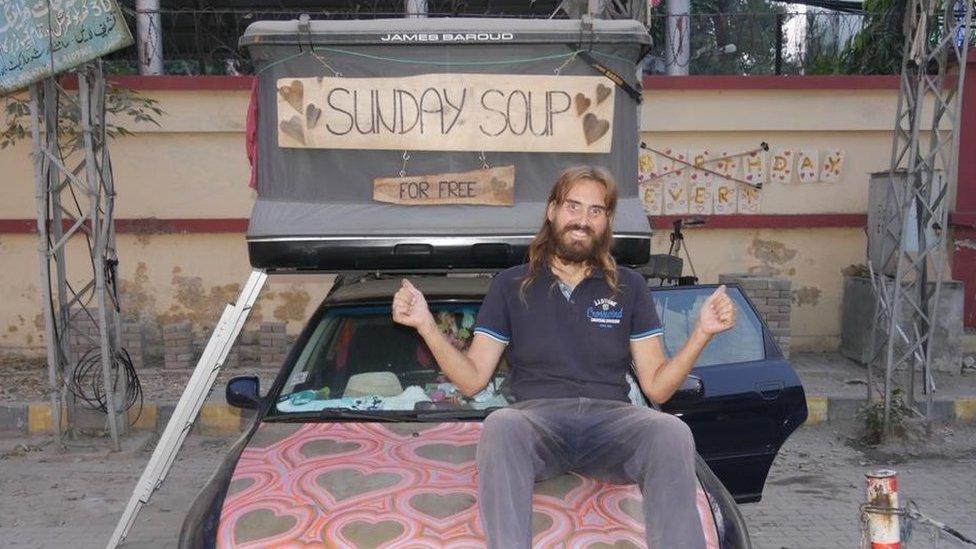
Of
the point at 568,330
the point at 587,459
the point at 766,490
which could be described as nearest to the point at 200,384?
the point at 568,330

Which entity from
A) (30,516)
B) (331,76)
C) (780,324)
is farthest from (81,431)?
(780,324)

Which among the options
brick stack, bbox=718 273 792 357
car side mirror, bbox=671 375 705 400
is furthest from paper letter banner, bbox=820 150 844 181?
car side mirror, bbox=671 375 705 400

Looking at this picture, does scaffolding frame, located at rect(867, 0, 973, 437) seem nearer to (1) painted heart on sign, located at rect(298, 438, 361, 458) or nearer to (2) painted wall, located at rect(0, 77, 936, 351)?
(2) painted wall, located at rect(0, 77, 936, 351)

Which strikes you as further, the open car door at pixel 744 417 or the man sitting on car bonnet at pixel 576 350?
the open car door at pixel 744 417

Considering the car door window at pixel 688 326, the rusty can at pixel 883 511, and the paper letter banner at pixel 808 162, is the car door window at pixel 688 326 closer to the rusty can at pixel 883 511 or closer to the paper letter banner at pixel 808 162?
the rusty can at pixel 883 511

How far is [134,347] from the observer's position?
9.95 m

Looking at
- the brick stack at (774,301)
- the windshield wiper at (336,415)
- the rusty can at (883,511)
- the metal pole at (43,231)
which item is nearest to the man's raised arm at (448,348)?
the windshield wiper at (336,415)

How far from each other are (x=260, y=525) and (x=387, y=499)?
0.42m

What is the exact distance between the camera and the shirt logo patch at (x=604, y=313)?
3.46 m

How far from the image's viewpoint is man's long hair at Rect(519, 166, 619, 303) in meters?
3.47

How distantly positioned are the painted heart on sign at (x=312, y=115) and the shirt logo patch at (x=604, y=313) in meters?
1.38

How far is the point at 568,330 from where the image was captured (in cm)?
345

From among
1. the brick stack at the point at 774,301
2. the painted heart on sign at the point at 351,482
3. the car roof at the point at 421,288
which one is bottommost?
the brick stack at the point at 774,301

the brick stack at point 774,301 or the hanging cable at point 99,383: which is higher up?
the brick stack at point 774,301
